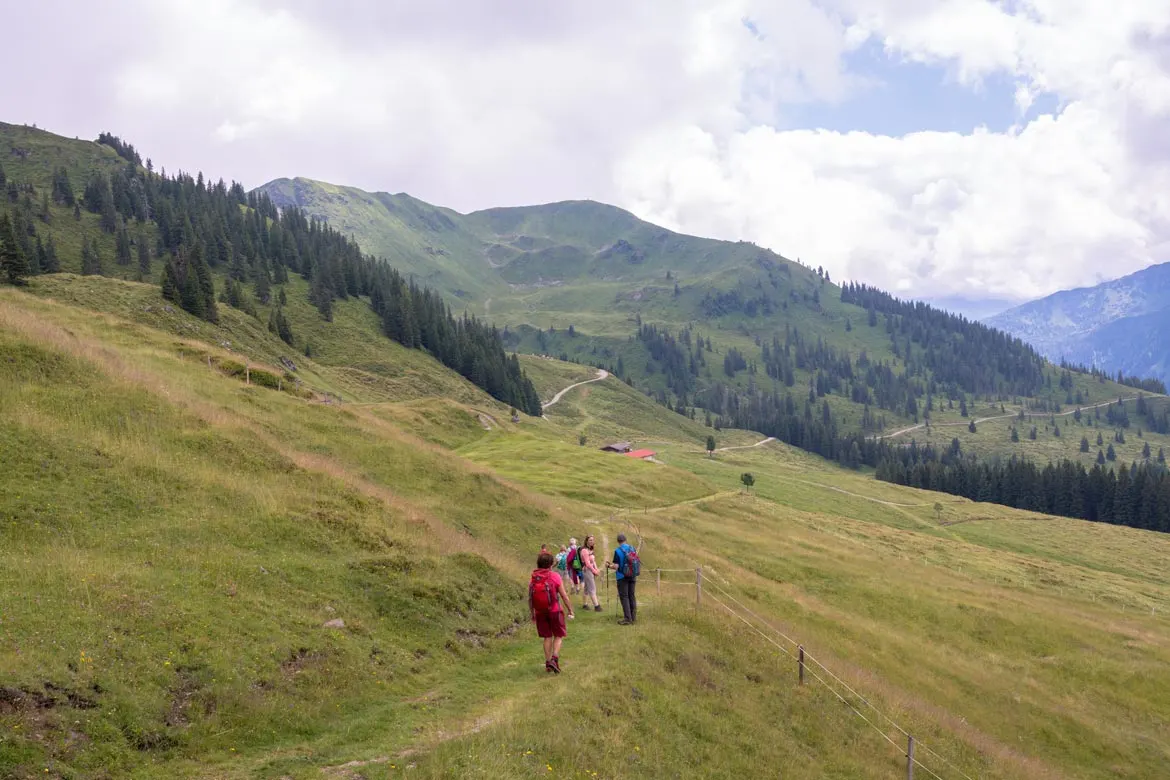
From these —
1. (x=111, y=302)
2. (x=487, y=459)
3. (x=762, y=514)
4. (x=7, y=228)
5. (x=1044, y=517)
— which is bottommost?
(x=1044, y=517)

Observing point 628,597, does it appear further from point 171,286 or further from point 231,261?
point 231,261

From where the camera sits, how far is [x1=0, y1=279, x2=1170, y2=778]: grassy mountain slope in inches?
492

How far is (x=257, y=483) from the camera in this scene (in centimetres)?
2547

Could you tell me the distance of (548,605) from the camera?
671 inches

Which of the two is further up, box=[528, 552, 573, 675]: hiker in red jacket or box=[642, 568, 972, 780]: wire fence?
box=[528, 552, 573, 675]: hiker in red jacket

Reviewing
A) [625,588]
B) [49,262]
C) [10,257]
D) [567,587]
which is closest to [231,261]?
[49,262]

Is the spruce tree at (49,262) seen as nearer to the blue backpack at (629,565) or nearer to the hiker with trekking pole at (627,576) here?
the hiker with trekking pole at (627,576)

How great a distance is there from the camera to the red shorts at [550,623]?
1720 centimetres

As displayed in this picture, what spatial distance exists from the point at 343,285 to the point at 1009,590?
167020 mm

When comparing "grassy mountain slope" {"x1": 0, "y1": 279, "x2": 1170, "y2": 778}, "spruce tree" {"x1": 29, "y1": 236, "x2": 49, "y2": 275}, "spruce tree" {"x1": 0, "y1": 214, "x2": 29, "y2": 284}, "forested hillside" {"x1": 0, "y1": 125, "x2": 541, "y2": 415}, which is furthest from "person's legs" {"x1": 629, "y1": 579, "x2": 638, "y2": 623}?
"spruce tree" {"x1": 29, "y1": 236, "x2": 49, "y2": 275}

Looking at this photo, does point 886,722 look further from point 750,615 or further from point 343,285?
point 343,285

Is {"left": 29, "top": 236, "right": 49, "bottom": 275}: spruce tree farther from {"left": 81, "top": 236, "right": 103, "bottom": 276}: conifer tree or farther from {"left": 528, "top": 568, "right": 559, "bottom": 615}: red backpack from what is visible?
{"left": 528, "top": 568, "right": 559, "bottom": 615}: red backpack

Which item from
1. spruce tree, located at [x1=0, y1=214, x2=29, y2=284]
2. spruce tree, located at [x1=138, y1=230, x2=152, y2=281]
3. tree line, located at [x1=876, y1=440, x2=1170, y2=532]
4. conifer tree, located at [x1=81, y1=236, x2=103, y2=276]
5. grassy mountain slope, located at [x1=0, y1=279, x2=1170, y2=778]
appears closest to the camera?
grassy mountain slope, located at [x1=0, y1=279, x2=1170, y2=778]

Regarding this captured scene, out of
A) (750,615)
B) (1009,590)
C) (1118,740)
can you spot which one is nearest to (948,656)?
(1118,740)
